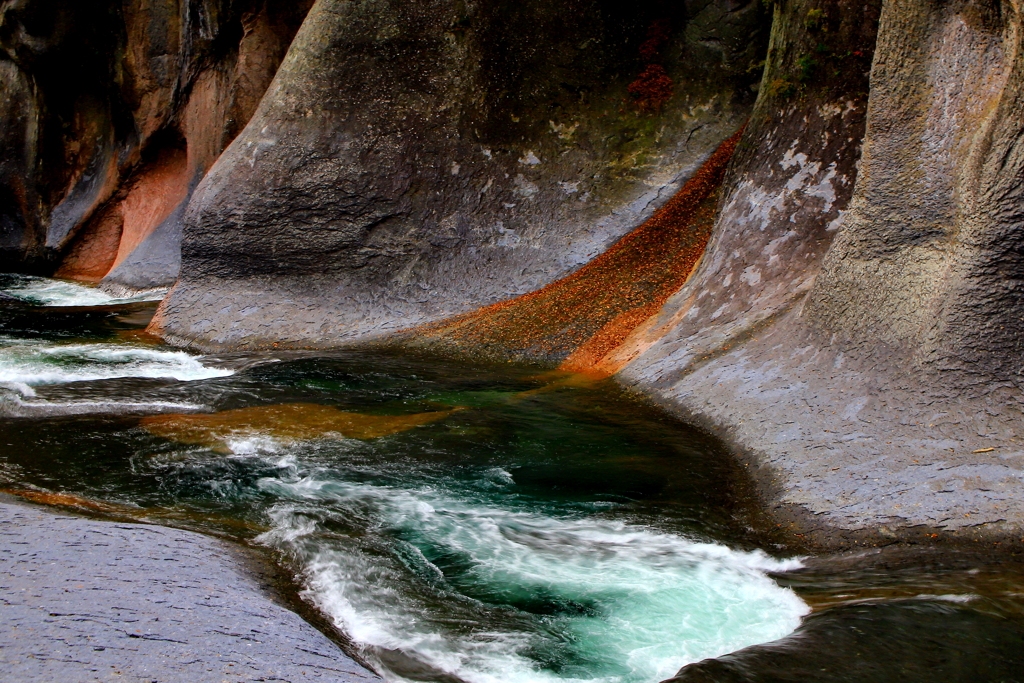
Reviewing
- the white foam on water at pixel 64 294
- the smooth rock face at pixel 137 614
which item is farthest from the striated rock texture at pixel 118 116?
the smooth rock face at pixel 137 614

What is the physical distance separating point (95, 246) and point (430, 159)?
34.5ft

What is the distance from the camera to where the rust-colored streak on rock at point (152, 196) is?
16.5 m

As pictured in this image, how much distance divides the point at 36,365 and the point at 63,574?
18.2 ft

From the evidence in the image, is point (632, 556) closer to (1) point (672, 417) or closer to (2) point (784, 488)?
(2) point (784, 488)

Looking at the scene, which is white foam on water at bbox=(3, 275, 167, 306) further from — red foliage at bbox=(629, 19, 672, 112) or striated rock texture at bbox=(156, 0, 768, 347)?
red foliage at bbox=(629, 19, 672, 112)

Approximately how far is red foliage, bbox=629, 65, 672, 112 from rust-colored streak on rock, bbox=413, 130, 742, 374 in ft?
3.78

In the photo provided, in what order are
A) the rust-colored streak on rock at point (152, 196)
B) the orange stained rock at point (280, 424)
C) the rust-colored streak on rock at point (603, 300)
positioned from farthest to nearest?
the rust-colored streak on rock at point (152, 196), the rust-colored streak on rock at point (603, 300), the orange stained rock at point (280, 424)

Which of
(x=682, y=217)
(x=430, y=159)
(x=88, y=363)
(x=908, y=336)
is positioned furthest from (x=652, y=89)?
(x=88, y=363)

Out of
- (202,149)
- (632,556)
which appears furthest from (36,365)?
(202,149)

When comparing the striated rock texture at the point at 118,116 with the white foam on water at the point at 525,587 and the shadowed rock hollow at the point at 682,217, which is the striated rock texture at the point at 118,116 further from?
the white foam on water at the point at 525,587

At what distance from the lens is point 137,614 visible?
3357 mm

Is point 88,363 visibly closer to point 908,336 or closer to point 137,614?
point 137,614

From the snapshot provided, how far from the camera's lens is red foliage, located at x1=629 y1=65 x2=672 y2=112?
11.1 metres

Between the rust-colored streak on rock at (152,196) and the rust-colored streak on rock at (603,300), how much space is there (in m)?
8.79
